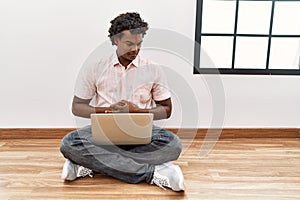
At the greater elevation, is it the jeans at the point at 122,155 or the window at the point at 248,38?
the window at the point at 248,38

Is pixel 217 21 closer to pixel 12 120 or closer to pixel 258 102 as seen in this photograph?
pixel 258 102

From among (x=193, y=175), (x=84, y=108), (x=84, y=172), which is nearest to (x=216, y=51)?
(x=193, y=175)

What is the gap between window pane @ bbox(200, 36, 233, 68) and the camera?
2.17 metres

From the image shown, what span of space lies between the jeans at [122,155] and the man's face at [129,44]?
41 cm

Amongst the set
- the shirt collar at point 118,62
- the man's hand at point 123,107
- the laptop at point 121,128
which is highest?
the shirt collar at point 118,62

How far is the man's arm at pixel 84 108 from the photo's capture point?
1.53 meters

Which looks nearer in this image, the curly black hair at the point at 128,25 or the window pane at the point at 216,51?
the curly black hair at the point at 128,25

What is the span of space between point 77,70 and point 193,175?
1.00 m

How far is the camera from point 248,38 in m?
2.19

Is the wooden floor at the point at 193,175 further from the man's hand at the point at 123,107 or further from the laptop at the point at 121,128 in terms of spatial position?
the man's hand at the point at 123,107

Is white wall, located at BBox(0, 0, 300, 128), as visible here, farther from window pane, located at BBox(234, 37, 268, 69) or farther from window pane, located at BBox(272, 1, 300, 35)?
window pane, located at BBox(272, 1, 300, 35)

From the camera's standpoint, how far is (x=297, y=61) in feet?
7.27

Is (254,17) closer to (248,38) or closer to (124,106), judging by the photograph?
(248,38)

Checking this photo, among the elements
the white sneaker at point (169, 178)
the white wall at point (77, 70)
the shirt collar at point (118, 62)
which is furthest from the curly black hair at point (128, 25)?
the white sneaker at point (169, 178)
